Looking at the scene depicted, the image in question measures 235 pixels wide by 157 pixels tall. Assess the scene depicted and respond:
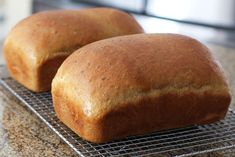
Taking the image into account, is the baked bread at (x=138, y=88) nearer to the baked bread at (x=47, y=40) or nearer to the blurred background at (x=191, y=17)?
the baked bread at (x=47, y=40)

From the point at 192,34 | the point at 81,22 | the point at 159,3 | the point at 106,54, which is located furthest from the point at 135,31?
the point at 159,3

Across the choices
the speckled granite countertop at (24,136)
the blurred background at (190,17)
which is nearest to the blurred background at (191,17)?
the blurred background at (190,17)

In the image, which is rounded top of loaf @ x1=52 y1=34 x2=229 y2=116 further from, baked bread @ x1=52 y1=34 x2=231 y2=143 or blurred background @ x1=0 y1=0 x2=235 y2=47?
blurred background @ x1=0 y1=0 x2=235 y2=47

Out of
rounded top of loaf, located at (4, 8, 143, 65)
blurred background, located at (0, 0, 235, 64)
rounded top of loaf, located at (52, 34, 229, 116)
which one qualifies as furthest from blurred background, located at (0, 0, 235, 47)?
rounded top of loaf, located at (52, 34, 229, 116)

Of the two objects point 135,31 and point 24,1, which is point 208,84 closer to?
point 135,31

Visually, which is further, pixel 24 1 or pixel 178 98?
pixel 24 1
